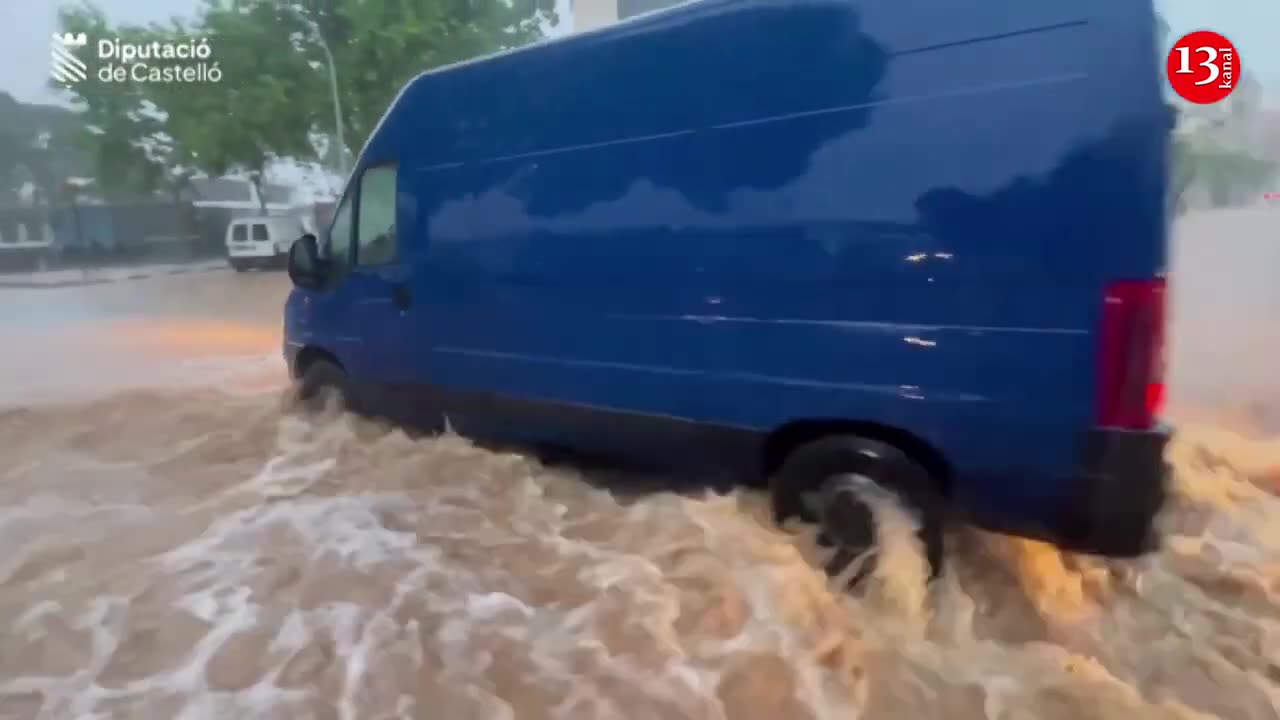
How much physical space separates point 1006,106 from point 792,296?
2.46ft

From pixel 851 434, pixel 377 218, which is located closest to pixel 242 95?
pixel 377 218

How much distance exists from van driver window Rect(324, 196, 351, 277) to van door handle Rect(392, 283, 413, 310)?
0.38 meters

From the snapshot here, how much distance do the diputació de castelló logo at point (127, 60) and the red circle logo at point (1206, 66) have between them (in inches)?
181

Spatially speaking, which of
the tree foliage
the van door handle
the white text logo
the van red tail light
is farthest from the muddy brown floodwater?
the white text logo

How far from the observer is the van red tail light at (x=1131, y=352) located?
75.5 inches

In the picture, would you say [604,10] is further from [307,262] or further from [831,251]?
[831,251]

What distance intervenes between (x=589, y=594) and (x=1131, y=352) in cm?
166

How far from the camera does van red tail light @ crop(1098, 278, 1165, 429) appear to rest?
6.29 ft

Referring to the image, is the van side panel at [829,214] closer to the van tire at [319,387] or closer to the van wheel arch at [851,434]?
the van wheel arch at [851,434]

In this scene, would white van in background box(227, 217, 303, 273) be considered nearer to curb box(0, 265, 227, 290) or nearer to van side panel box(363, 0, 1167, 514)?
curb box(0, 265, 227, 290)

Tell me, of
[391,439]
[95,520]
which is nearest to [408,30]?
[391,439]

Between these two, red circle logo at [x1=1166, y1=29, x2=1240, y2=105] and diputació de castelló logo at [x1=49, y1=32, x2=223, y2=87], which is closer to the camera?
red circle logo at [x1=1166, y1=29, x2=1240, y2=105]

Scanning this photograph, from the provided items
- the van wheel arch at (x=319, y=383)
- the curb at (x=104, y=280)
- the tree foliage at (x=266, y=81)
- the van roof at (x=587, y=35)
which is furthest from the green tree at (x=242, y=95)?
the van roof at (x=587, y=35)

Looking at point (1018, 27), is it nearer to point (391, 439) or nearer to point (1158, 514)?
point (1158, 514)
